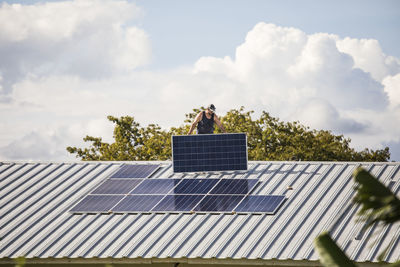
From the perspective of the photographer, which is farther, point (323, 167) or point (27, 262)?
point (323, 167)

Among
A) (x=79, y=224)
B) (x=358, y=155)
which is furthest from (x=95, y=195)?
(x=358, y=155)

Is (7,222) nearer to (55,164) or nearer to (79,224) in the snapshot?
(79,224)

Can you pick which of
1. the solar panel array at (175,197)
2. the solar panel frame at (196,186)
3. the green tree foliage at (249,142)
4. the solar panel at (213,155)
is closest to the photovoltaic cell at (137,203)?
the solar panel array at (175,197)

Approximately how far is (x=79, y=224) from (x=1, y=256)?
2.40 m

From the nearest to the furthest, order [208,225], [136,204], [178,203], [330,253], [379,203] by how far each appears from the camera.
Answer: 1. [379,203]
2. [330,253]
3. [208,225]
4. [178,203]
5. [136,204]

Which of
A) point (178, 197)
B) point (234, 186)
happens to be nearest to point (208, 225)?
point (178, 197)

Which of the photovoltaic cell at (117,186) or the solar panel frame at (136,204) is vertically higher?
the photovoltaic cell at (117,186)

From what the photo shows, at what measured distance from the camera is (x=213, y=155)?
21297 millimetres

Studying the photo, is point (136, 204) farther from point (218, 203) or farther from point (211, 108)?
point (211, 108)

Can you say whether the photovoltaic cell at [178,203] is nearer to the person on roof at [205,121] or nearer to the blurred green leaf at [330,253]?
the person on roof at [205,121]

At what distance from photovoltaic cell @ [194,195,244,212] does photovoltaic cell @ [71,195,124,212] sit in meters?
2.84

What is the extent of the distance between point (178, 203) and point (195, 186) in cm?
132

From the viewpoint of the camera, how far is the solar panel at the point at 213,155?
2105 cm

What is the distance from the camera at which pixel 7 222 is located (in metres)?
19.0
